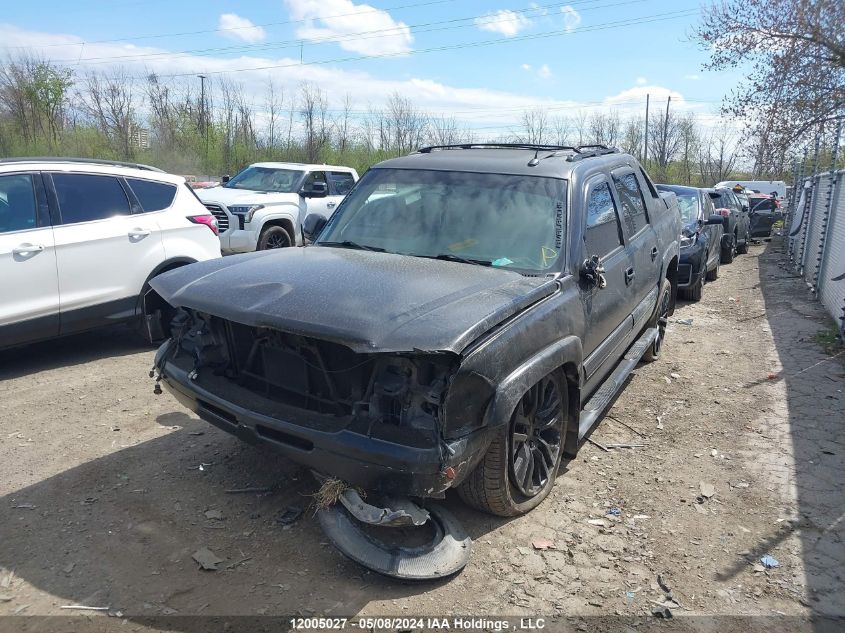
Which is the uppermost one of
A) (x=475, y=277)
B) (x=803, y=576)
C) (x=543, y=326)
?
(x=475, y=277)

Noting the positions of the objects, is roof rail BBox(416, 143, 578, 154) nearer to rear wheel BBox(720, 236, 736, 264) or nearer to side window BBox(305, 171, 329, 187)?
side window BBox(305, 171, 329, 187)

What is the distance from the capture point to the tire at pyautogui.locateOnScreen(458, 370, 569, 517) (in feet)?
10.6

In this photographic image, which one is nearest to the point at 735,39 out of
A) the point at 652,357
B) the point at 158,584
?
the point at 652,357

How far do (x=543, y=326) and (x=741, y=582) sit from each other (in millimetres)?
1574

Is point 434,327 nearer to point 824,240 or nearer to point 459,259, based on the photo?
point 459,259

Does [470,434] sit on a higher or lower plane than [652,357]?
higher

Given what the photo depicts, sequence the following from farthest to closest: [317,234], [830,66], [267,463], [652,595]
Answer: [830,66], [317,234], [267,463], [652,595]

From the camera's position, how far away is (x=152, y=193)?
6.56 meters

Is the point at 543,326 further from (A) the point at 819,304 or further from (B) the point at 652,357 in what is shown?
(A) the point at 819,304

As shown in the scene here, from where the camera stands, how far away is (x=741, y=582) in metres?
3.14

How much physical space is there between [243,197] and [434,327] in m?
9.13

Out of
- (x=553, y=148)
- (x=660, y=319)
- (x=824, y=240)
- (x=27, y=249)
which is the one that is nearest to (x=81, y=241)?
(x=27, y=249)

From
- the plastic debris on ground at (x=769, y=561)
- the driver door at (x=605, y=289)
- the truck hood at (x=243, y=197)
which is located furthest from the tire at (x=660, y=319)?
the truck hood at (x=243, y=197)

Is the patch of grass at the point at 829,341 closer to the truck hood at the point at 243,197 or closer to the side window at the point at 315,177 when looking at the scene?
the truck hood at the point at 243,197
